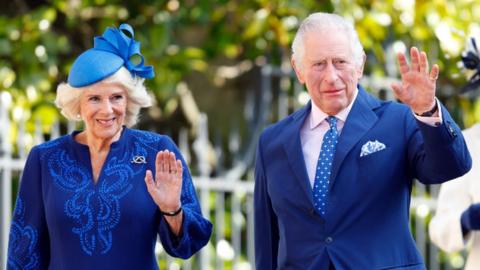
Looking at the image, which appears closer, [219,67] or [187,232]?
[187,232]

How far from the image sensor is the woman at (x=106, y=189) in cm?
469

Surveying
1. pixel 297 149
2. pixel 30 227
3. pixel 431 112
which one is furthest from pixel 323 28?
pixel 30 227

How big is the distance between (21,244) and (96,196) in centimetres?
31

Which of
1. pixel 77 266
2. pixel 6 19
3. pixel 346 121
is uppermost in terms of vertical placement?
pixel 6 19

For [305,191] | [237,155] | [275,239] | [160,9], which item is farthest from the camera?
[160,9]

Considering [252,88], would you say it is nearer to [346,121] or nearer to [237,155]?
[237,155]

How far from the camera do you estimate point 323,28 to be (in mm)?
4586

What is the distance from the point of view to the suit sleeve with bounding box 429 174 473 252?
16.8 ft

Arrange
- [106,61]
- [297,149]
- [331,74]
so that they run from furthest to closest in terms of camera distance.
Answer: [106,61] < [297,149] < [331,74]

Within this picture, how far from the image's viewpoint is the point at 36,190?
4840 mm

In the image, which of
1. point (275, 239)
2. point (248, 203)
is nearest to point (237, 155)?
point (248, 203)

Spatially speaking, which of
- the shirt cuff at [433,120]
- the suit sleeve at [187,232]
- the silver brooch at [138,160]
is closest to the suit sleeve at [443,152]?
the shirt cuff at [433,120]

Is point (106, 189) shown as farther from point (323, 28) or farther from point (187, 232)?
point (323, 28)

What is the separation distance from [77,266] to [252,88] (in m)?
3.21
